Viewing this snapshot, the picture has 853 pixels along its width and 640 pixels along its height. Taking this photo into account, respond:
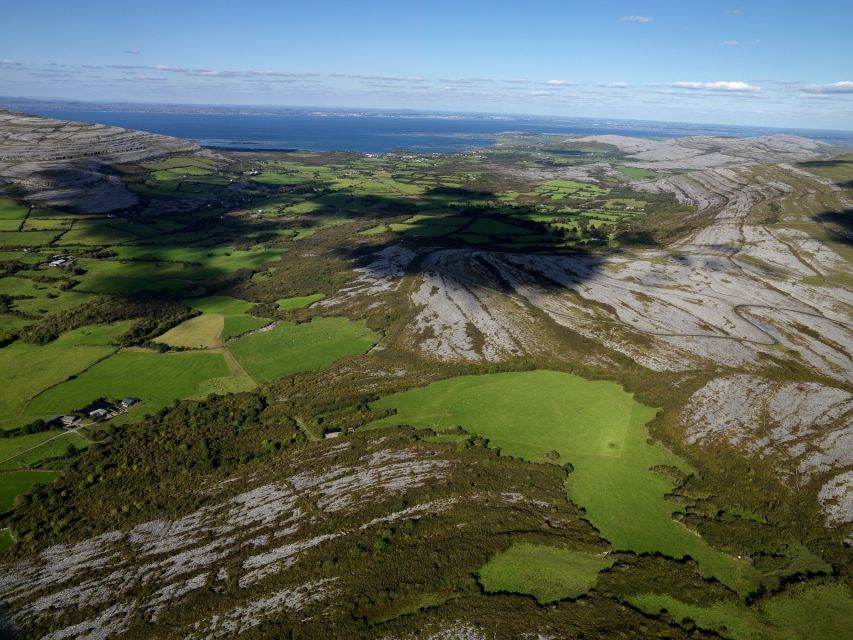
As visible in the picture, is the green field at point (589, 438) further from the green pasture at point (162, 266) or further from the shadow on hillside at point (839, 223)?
the shadow on hillside at point (839, 223)

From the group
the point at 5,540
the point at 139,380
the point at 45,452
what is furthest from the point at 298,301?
Result: the point at 5,540

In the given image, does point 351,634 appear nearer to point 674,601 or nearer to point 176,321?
point 674,601

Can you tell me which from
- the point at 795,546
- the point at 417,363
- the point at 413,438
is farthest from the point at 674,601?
the point at 417,363

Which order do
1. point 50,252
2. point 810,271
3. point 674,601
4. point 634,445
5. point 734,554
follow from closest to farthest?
1. point 674,601
2. point 734,554
3. point 634,445
4. point 810,271
5. point 50,252

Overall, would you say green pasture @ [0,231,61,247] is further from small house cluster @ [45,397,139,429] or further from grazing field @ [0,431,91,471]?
grazing field @ [0,431,91,471]

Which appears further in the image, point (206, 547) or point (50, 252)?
point (50, 252)

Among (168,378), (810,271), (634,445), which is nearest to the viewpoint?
(634,445)

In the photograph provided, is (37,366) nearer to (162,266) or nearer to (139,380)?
(139,380)
